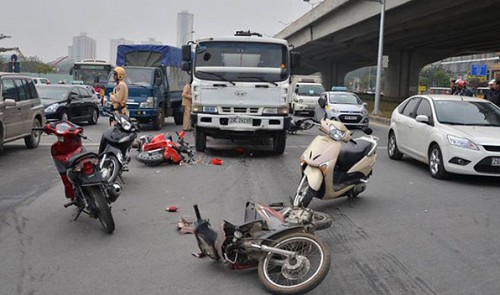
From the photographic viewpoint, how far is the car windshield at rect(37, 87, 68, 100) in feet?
63.9

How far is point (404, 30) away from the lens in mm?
35531

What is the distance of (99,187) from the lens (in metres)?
6.13

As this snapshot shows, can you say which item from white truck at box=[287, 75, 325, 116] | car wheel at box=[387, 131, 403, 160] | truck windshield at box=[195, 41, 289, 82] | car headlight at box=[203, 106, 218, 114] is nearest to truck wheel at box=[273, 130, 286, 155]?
truck windshield at box=[195, 41, 289, 82]

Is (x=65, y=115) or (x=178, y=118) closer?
(x=65, y=115)

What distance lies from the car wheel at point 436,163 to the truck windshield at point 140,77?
10979 millimetres

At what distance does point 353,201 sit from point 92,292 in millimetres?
4595

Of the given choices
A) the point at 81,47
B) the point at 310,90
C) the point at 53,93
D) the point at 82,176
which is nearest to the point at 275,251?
the point at 82,176

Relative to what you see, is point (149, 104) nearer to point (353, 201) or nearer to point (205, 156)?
point (205, 156)

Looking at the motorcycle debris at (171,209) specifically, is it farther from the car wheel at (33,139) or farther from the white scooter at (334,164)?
the car wheel at (33,139)

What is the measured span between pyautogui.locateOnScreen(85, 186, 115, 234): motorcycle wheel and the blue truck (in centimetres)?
1200

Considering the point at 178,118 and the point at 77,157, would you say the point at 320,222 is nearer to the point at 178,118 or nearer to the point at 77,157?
the point at 77,157

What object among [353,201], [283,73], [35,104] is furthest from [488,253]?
[35,104]

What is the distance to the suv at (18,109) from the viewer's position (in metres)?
11.4

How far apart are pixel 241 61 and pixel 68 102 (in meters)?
9.24
